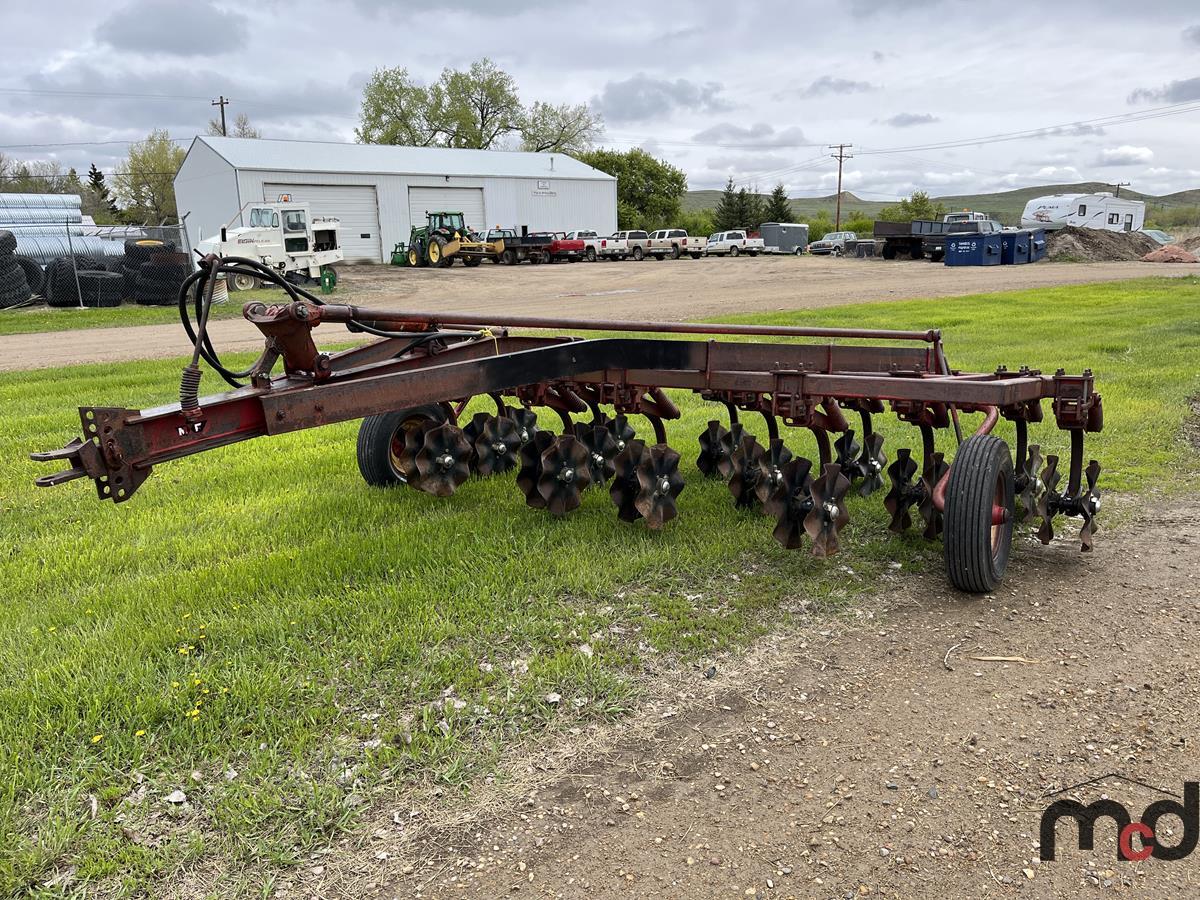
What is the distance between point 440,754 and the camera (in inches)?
117

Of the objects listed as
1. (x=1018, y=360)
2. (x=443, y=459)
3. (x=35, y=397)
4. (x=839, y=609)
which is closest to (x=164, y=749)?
(x=443, y=459)

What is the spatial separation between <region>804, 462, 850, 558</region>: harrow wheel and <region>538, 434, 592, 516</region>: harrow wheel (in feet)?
4.02

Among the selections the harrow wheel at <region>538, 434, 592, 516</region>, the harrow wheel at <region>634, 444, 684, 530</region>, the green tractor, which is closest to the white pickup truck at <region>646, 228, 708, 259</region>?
the green tractor

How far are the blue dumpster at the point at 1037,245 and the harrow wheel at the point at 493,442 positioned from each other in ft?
131

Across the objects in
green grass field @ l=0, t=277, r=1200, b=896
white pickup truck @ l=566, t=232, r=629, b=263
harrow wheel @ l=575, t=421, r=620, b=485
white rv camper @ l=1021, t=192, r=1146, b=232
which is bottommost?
green grass field @ l=0, t=277, r=1200, b=896

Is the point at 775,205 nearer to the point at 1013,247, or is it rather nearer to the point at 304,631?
the point at 1013,247

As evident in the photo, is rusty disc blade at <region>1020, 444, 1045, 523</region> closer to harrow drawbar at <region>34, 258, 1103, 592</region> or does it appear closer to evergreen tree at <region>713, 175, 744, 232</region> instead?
harrow drawbar at <region>34, 258, 1103, 592</region>

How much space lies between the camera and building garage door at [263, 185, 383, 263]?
1633 inches

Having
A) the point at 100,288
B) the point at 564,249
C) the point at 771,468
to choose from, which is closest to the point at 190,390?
the point at 771,468

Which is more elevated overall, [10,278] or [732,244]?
[732,244]

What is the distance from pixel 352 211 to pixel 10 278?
2258cm

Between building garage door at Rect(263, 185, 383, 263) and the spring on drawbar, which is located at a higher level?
building garage door at Rect(263, 185, 383, 263)

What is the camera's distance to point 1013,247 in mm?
38719

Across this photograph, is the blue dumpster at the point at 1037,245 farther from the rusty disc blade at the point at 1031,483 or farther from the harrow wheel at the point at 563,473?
the harrow wheel at the point at 563,473
